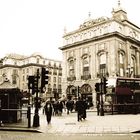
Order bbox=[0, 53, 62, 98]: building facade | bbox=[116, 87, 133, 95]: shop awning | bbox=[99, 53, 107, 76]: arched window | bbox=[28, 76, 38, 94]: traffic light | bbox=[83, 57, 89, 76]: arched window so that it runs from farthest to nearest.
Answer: bbox=[0, 53, 62, 98]: building facade
bbox=[83, 57, 89, 76]: arched window
bbox=[99, 53, 107, 76]: arched window
bbox=[116, 87, 133, 95]: shop awning
bbox=[28, 76, 38, 94]: traffic light

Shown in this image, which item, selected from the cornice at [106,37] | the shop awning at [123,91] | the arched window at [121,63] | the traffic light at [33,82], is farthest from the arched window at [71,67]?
the traffic light at [33,82]

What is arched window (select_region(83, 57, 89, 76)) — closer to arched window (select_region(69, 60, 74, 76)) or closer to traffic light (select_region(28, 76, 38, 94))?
arched window (select_region(69, 60, 74, 76))

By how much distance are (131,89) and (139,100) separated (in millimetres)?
1481

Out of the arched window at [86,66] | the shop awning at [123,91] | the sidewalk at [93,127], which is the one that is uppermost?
the arched window at [86,66]

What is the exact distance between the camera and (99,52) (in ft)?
170

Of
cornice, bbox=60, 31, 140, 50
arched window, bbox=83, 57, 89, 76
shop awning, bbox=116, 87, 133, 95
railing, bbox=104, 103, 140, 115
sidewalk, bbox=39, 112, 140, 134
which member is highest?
cornice, bbox=60, 31, 140, 50

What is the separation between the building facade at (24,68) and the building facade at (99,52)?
1246 inches

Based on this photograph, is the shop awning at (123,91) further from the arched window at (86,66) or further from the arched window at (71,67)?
the arched window at (71,67)

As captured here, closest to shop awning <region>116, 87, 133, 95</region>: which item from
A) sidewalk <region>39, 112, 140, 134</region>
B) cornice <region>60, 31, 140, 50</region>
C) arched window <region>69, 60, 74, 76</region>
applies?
sidewalk <region>39, 112, 140, 134</region>

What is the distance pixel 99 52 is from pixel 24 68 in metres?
43.8

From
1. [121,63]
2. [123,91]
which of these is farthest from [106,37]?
[123,91]

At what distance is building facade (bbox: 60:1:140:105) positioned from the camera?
5000cm

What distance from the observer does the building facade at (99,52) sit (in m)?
50.0

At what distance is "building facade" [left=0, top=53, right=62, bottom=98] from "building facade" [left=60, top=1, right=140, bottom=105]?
31.6m
